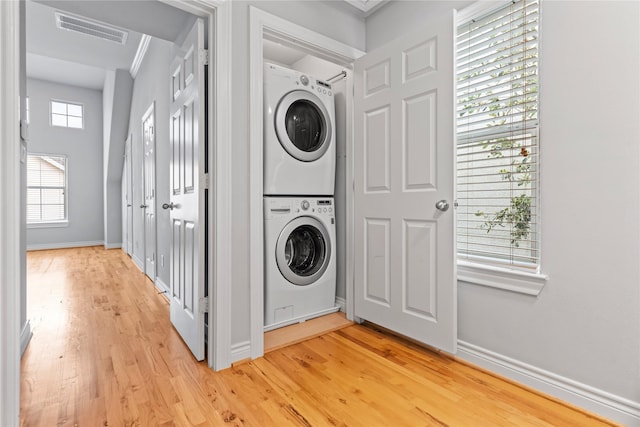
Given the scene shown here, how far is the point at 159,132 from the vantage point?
10.8ft

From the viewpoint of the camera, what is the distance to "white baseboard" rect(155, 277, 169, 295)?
3.11 m

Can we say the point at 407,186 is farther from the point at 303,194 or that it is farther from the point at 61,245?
the point at 61,245

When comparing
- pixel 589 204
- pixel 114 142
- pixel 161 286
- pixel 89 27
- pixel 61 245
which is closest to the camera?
pixel 589 204

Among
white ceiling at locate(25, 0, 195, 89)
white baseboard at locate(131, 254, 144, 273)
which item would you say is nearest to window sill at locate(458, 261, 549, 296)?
white ceiling at locate(25, 0, 195, 89)

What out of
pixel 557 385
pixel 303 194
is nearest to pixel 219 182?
pixel 303 194

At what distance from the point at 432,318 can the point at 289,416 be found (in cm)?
95

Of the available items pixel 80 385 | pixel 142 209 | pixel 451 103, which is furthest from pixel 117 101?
pixel 451 103

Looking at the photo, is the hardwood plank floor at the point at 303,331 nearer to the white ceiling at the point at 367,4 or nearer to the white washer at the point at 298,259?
the white washer at the point at 298,259

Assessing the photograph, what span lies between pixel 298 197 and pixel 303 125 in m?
0.56

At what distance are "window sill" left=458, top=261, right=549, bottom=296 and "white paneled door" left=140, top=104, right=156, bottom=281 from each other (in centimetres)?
313

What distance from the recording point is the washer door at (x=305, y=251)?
2.34 meters

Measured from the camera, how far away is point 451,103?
67.5 inches

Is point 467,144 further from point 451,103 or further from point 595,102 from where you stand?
point 595,102

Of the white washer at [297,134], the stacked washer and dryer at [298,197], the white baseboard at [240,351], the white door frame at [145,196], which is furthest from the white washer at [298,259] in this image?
the white door frame at [145,196]
